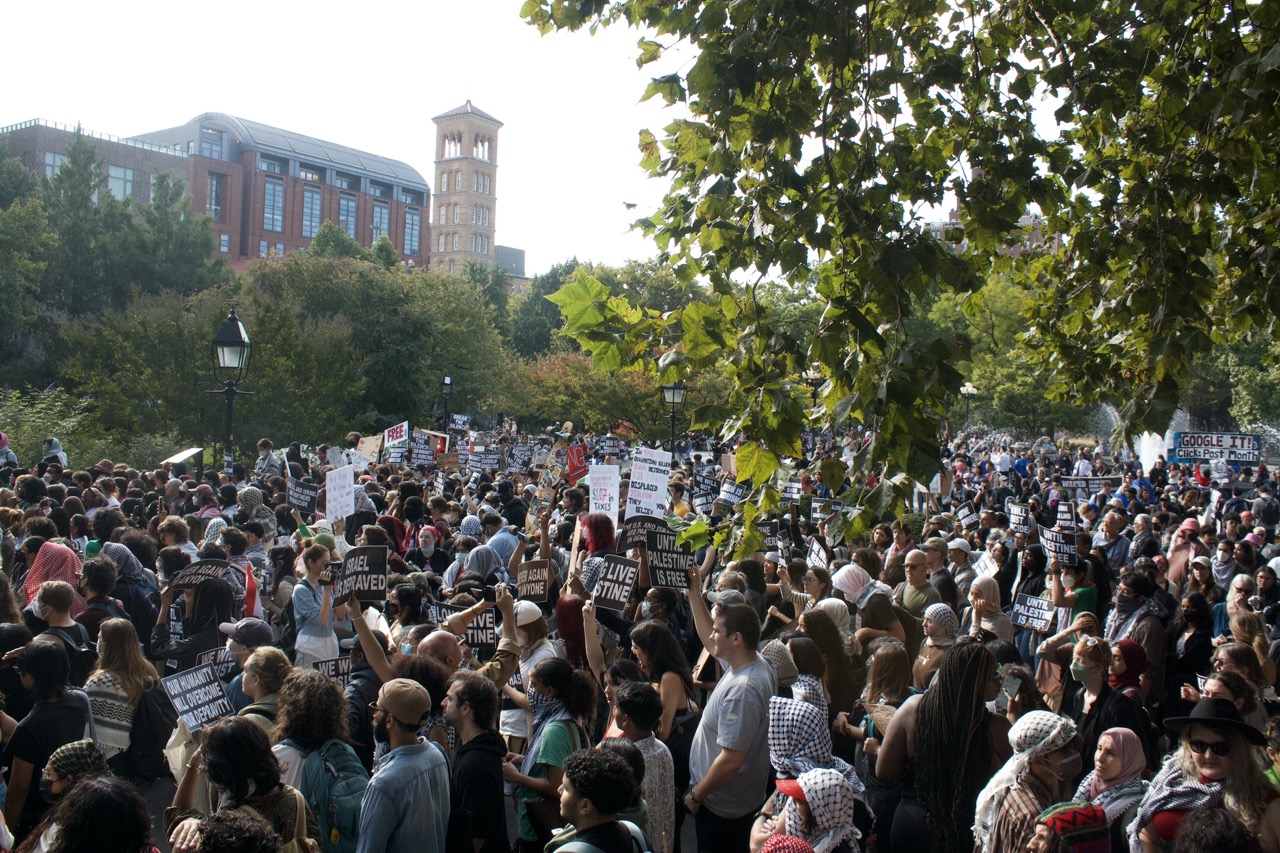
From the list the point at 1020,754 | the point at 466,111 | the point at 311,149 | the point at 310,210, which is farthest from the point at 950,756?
the point at 466,111

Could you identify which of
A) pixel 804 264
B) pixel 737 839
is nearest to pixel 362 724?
pixel 737 839

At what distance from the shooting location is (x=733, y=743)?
17.7 feet

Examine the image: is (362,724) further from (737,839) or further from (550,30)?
(550,30)

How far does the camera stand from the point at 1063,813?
13.3ft

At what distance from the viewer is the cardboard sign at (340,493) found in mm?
11195

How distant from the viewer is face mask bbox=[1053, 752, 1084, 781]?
15.3 feet

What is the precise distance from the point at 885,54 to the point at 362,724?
4.73 meters

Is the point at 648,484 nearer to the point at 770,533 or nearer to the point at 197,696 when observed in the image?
the point at 770,533

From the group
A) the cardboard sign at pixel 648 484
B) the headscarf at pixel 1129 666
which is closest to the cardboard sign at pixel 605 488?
the cardboard sign at pixel 648 484

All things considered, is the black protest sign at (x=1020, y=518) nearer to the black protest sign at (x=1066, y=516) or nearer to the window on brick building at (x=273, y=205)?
the black protest sign at (x=1066, y=516)

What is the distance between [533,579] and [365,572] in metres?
1.58

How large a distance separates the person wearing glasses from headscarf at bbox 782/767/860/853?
1119 millimetres

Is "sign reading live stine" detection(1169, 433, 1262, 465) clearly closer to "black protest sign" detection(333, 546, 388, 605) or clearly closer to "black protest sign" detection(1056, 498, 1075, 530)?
"black protest sign" detection(1056, 498, 1075, 530)

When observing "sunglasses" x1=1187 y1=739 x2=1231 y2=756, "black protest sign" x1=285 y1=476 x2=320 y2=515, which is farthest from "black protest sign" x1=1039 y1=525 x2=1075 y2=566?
"black protest sign" x1=285 y1=476 x2=320 y2=515
